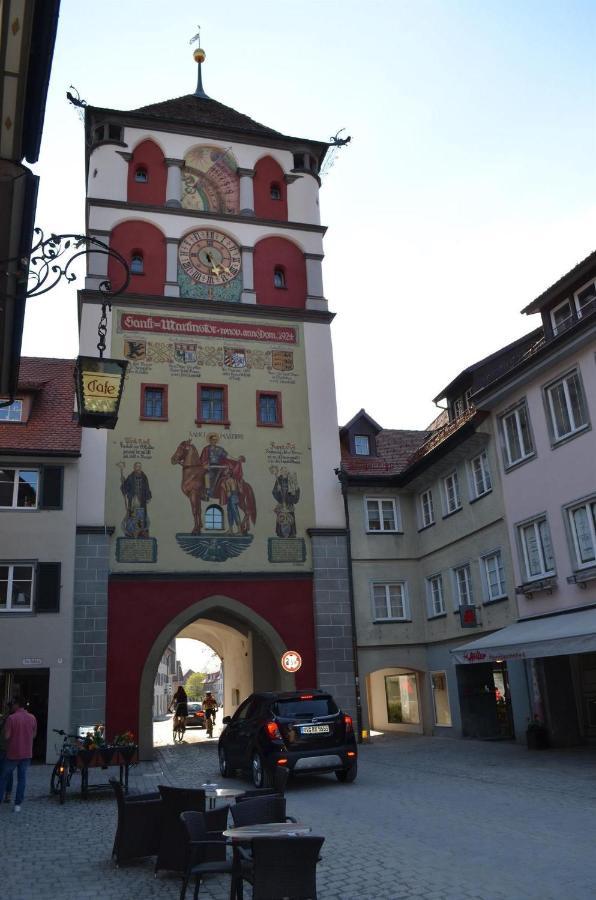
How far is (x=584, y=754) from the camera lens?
17.4m

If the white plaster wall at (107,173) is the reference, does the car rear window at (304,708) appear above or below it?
below

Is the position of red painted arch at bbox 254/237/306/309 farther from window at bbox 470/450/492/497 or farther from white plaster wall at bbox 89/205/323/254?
window at bbox 470/450/492/497

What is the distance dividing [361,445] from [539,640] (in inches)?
562

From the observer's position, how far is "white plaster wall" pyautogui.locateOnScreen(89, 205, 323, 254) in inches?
1150

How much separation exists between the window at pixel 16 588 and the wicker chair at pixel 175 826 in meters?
16.2

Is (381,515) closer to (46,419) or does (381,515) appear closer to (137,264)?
(46,419)

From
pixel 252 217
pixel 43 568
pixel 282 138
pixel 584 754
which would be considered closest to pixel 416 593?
pixel 584 754

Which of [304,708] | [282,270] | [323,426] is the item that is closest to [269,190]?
[282,270]

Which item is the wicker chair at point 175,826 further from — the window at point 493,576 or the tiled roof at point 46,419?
the tiled roof at point 46,419

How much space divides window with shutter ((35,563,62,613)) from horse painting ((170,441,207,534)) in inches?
175

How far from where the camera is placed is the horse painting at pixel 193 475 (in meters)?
25.8

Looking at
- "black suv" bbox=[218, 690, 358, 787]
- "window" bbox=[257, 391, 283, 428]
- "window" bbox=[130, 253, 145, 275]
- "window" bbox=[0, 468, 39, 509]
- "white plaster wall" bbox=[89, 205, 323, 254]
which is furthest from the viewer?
"white plaster wall" bbox=[89, 205, 323, 254]

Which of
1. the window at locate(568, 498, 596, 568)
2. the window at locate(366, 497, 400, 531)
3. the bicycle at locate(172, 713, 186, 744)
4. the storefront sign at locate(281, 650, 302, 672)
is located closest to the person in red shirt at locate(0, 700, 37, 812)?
the window at locate(568, 498, 596, 568)

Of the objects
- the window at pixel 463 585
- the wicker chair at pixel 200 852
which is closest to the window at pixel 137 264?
the window at pixel 463 585
